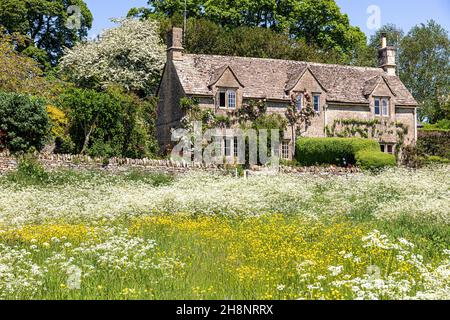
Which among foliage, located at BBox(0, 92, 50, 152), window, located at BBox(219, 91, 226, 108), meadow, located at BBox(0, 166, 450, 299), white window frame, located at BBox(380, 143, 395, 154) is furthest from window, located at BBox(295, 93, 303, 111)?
foliage, located at BBox(0, 92, 50, 152)

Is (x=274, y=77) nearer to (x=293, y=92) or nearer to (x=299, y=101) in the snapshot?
(x=293, y=92)

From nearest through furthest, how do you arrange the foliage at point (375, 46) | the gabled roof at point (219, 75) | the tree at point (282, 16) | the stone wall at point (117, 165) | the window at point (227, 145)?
the stone wall at point (117, 165) → the window at point (227, 145) → the gabled roof at point (219, 75) → the tree at point (282, 16) → the foliage at point (375, 46)

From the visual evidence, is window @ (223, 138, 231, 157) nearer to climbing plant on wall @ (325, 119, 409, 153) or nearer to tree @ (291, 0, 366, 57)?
climbing plant on wall @ (325, 119, 409, 153)

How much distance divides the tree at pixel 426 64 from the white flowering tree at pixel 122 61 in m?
31.8

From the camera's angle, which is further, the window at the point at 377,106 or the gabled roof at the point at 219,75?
the window at the point at 377,106

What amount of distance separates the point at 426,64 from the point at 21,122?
171ft

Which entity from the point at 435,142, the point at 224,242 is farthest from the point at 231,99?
the point at 224,242

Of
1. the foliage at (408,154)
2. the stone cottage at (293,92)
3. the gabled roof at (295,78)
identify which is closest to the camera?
the stone cottage at (293,92)

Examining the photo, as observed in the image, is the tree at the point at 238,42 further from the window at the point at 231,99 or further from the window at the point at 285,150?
the window at the point at 285,150

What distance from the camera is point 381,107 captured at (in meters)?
45.7

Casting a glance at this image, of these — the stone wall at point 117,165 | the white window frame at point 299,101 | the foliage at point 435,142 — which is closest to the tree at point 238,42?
the white window frame at point 299,101

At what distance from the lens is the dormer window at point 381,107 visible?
1796 inches

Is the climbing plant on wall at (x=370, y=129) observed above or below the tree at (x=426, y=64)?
below

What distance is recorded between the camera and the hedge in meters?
39.6
